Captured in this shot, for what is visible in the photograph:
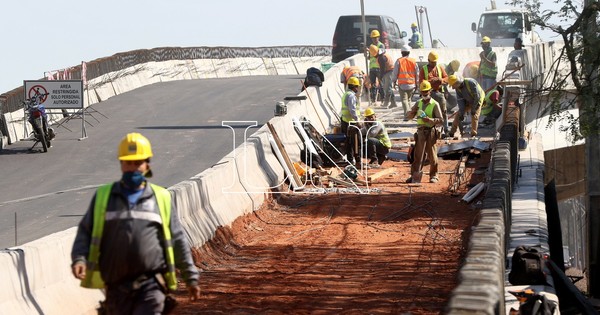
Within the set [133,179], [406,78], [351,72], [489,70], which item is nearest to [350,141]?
[351,72]

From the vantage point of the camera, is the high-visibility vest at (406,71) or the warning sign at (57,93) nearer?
the high-visibility vest at (406,71)

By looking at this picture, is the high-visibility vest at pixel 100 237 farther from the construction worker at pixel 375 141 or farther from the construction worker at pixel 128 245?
the construction worker at pixel 375 141

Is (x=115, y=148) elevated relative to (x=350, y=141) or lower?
lower

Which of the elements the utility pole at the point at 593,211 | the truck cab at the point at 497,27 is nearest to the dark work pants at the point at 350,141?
the utility pole at the point at 593,211

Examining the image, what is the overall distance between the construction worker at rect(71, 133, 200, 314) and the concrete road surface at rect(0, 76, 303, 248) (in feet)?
26.7

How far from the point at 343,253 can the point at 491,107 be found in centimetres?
1435

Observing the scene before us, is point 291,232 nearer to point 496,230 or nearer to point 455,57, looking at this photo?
point 496,230

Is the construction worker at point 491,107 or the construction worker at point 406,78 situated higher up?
the construction worker at point 406,78

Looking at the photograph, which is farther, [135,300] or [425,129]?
[425,129]

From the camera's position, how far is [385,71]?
34.9 m

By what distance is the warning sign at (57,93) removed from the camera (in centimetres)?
3212

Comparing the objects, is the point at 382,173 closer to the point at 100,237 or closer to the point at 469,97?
the point at 469,97

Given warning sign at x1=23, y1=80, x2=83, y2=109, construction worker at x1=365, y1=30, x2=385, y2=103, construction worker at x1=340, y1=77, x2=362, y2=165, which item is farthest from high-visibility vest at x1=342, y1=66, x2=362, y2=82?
warning sign at x1=23, y1=80, x2=83, y2=109

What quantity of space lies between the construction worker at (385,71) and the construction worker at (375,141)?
10.7 metres
